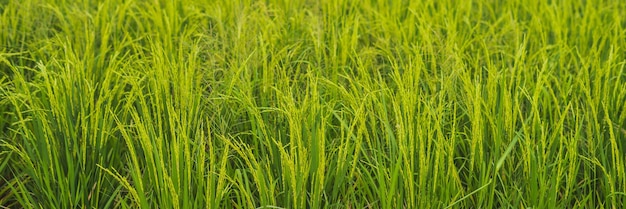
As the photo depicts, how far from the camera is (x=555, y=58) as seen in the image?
2.33 m

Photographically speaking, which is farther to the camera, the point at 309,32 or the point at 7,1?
the point at 7,1

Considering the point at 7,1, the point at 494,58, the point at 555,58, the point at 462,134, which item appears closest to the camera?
the point at 462,134

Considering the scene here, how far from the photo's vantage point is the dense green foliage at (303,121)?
1651 millimetres

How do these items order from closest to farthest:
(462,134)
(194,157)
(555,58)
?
(194,157) → (462,134) → (555,58)

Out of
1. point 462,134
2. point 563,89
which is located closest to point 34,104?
point 462,134

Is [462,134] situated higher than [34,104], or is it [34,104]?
[34,104]

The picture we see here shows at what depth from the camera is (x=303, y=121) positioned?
179 cm

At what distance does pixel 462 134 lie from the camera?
1997 mm

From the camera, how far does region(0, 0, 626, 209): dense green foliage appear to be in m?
1.65

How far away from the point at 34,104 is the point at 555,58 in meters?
1.38

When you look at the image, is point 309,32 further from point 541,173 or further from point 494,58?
point 541,173

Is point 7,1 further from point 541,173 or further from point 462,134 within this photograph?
point 541,173

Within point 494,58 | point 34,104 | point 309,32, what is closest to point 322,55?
point 309,32

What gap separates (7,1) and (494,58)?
1606mm
